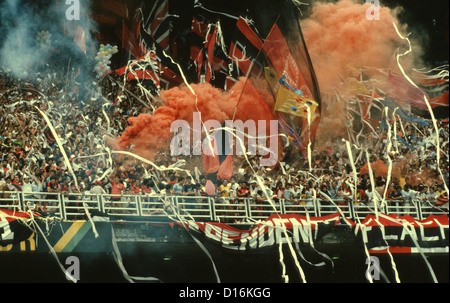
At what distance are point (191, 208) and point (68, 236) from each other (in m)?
2.05

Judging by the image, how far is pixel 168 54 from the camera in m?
13.3

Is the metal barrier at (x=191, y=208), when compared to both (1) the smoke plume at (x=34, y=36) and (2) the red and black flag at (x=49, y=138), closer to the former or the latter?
(2) the red and black flag at (x=49, y=138)

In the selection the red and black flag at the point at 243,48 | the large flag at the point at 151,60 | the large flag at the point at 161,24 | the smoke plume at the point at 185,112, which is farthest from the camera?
the large flag at the point at 161,24

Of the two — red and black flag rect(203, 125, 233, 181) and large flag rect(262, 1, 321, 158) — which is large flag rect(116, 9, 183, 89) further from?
red and black flag rect(203, 125, 233, 181)

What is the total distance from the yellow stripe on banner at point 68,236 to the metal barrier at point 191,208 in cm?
15

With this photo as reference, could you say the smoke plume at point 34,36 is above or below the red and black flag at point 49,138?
above

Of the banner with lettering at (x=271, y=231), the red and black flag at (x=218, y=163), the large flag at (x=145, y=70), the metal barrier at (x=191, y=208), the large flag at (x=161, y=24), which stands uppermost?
the large flag at (x=161, y=24)

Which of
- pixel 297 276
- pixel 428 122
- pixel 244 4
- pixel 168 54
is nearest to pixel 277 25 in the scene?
pixel 244 4

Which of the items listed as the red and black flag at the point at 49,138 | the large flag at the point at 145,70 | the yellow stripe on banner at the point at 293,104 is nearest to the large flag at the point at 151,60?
the large flag at the point at 145,70

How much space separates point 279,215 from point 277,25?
4421 mm

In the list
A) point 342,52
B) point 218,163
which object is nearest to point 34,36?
point 218,163

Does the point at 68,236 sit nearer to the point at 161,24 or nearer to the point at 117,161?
the point at 117,161

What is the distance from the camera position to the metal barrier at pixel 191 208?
25.6 ft

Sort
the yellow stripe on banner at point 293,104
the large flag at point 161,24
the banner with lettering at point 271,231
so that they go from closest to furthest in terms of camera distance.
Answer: the banner with lettering at point 271,231
the yellow stripe on banner at point 293,104
the large flag at point 161,24
